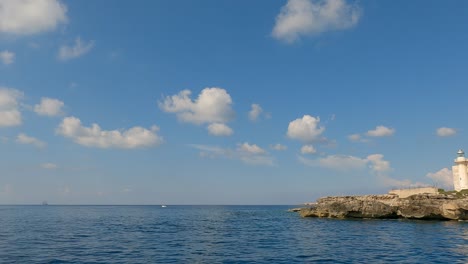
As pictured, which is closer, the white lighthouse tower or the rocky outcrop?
the rocky outcrop

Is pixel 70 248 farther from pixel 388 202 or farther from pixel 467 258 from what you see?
pixel 388 202

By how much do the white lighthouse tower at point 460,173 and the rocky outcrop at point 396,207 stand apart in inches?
936

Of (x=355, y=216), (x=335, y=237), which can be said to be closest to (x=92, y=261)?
(x=335, y=237)

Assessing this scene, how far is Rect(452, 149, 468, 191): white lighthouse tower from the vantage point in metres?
104

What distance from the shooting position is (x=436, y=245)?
4091 cm

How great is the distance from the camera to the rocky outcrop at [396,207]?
245ft

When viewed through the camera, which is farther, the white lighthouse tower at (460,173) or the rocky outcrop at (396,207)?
the white lighthouse tower at (460,173)

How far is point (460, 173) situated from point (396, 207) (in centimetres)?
3480

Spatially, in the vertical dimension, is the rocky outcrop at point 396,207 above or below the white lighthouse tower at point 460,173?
below

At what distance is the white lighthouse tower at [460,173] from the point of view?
104 meters

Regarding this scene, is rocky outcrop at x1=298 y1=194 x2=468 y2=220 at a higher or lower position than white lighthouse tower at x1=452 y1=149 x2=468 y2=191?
lower

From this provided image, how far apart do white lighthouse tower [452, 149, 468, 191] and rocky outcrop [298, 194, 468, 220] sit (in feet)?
78.0

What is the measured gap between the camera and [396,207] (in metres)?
84.9

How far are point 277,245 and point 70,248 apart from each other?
23.1 metres
